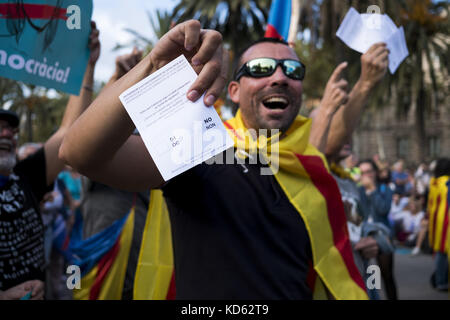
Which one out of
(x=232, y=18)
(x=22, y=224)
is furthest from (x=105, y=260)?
(x=232, y=18)

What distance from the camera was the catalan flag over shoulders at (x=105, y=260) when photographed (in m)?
3.09

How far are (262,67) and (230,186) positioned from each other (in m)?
0.70

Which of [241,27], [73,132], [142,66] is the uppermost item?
[241,27]

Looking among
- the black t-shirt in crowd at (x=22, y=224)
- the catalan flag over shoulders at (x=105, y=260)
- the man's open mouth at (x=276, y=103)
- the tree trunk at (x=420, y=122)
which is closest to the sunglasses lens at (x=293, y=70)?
the man's open mouth at (x=276, y=103)

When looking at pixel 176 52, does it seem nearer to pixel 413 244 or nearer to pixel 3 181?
pixel 3 181

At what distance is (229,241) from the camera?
1709 millimetres

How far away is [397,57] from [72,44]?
1.92 metres

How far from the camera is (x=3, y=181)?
2.51m

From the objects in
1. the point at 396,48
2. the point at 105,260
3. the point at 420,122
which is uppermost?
the point at 420,122

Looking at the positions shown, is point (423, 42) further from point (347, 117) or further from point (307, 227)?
point (307, 227)

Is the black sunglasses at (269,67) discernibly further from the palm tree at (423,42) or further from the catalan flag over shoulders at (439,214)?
the palm tree at (423,42)

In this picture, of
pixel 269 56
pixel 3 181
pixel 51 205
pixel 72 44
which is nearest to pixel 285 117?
pixel 269 56

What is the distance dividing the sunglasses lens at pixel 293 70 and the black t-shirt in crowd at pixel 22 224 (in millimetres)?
1464
